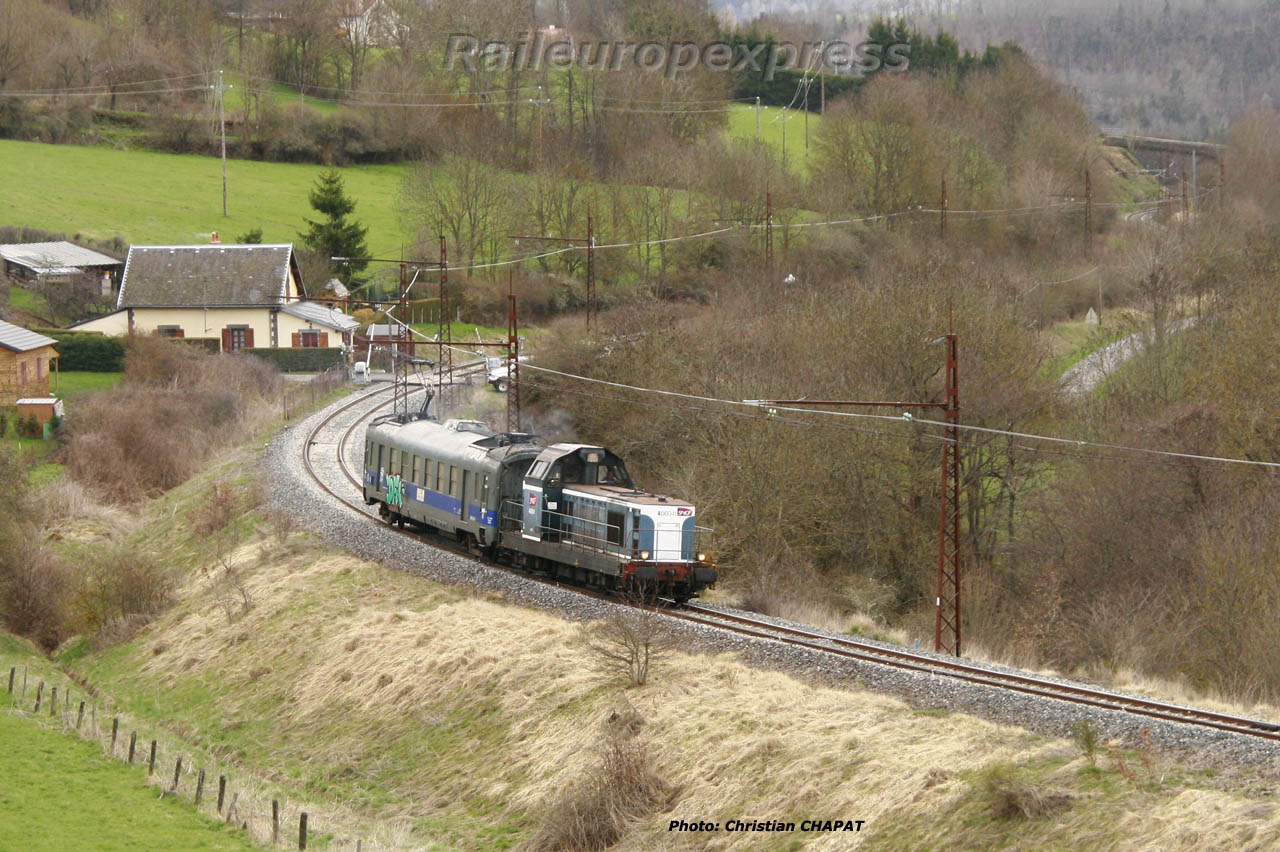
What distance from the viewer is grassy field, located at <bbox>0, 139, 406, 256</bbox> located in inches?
3376

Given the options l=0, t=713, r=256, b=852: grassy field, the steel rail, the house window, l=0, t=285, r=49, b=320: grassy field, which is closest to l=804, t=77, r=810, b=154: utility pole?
the house window

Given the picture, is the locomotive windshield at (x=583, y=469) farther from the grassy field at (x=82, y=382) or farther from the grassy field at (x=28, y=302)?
the grassy field at (x=28, y=302)

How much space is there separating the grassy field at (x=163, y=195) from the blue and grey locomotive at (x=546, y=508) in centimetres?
5623

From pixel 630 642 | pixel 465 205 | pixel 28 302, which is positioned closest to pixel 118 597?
pixel 630 642

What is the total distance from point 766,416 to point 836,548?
4.56m

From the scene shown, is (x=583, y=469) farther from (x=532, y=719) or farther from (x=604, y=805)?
(x=604, y=805)

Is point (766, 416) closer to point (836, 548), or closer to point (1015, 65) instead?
point (836, 548)

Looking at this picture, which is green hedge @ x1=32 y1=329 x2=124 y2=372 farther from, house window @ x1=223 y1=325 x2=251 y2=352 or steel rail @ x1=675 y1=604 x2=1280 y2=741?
steel rail @ x1=675 y1=604 x2=1280 y2=741

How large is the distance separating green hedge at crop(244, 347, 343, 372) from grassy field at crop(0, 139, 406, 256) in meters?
18.4

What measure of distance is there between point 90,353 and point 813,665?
181 ft

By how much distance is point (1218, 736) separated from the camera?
1716cm

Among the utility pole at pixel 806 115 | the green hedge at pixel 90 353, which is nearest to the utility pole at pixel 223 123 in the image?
the green hedge at pixel 90 353

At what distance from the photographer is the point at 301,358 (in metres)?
70.4

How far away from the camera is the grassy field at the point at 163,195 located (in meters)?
85.8
